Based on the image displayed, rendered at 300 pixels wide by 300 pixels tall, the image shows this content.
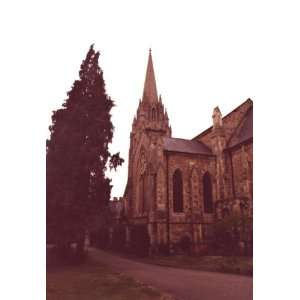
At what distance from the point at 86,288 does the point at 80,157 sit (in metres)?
5.03

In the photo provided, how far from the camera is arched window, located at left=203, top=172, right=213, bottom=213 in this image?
25672mm

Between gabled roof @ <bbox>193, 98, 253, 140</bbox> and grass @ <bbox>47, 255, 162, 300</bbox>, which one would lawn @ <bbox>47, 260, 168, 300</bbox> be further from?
gabled roof @ <bbox>193, 98, 253, 140</bbox>

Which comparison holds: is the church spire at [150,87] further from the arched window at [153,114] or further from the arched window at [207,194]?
the arched window at [207,194]

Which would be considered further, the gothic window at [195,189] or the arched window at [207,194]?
the arched window at [207,194]

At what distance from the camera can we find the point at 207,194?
26.3 m

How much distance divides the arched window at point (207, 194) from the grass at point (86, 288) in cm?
1687

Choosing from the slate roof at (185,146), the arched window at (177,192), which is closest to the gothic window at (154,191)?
the arched window at (177,192)

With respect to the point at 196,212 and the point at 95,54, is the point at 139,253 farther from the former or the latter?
the point at 95,54

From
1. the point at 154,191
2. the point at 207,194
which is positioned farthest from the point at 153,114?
the point at 154,191

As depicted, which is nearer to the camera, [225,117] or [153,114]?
[225,117]

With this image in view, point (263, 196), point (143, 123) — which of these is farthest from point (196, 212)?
point (263, 196)

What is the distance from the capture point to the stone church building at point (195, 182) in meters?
23.4

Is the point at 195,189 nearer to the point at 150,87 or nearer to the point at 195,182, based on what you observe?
the point at 195,182

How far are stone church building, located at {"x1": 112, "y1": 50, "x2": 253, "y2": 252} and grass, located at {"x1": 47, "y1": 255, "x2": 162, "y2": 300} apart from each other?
13.5 metres
